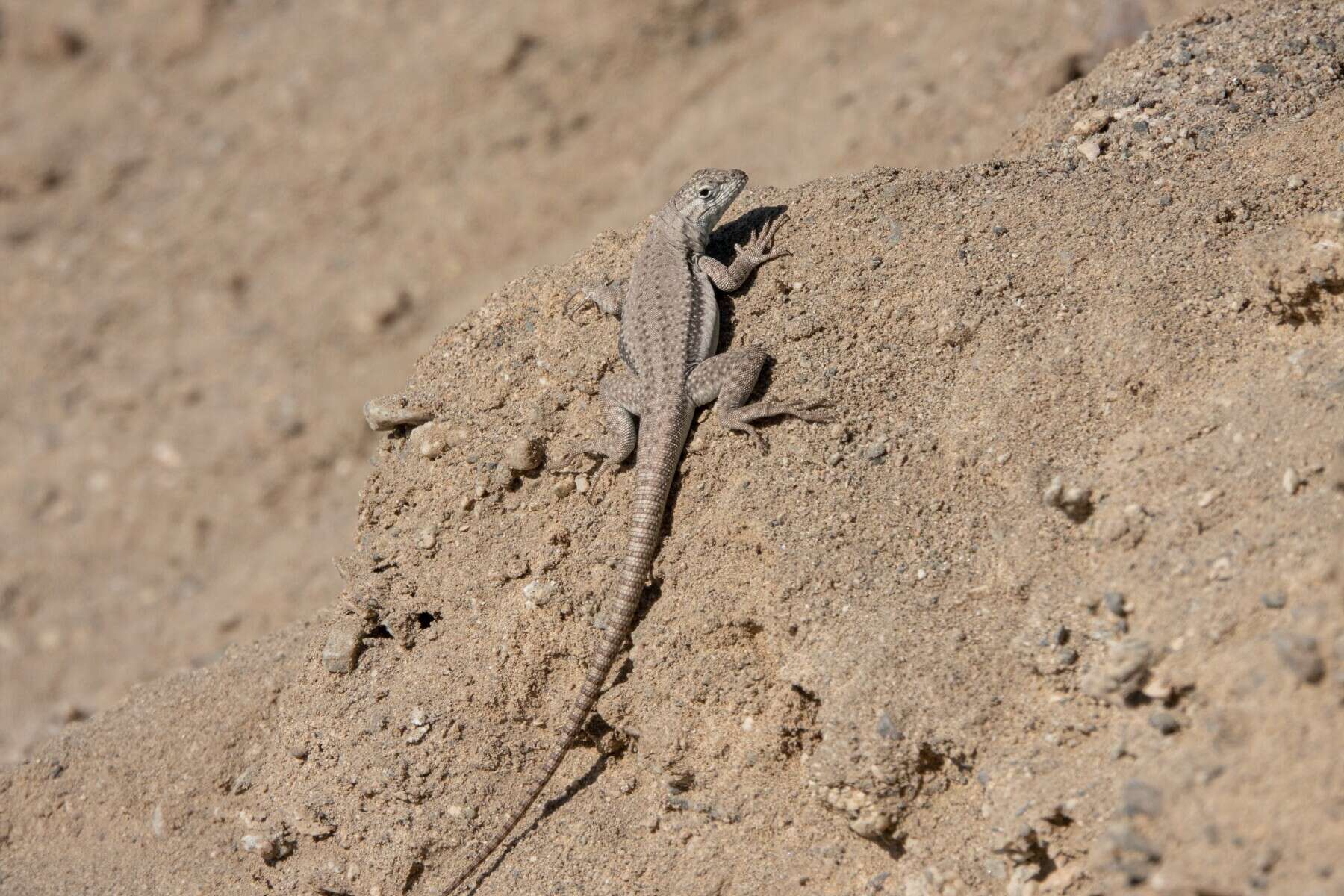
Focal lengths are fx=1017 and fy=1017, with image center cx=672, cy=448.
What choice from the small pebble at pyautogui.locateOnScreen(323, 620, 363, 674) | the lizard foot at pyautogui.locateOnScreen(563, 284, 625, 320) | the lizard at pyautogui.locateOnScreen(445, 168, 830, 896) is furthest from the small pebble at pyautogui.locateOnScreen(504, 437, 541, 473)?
the small pebble at pyautogui.locateOnScreen(323, 620, 363, 674)

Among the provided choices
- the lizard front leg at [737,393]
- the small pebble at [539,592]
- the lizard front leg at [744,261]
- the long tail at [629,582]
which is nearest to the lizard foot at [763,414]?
the lizard front leg at [737,393]

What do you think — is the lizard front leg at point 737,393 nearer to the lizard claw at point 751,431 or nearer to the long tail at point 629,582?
the lizard claw at point 751,431

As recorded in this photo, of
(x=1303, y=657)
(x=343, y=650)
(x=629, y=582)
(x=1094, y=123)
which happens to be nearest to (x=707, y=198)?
(x=1094, y=123)

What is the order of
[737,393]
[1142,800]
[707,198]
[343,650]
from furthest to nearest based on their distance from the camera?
[707,198]
[343,650]
[737,393]
[1142,800]

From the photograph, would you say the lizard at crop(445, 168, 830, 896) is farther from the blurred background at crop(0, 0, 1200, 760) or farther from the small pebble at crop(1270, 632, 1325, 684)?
the blurred background at crop(0, 0, 1200, 760)

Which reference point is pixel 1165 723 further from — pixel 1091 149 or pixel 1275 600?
pixel 1091 149

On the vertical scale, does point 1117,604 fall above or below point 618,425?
below
